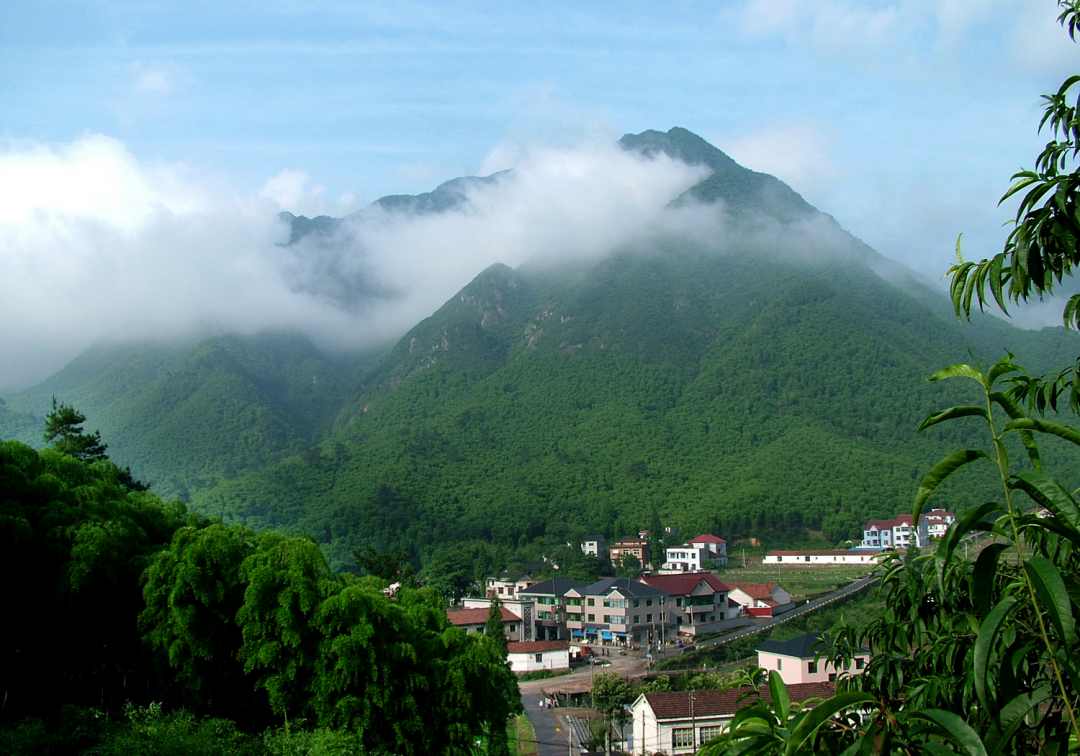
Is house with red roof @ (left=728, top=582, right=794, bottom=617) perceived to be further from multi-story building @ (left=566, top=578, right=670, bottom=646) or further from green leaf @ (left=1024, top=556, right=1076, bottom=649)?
green leaf @ (left=1024, top=556, right=1076, bottom=649)

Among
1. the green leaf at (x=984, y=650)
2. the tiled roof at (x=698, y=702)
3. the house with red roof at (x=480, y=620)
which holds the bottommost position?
the tiled roof at (x=698, y=702)

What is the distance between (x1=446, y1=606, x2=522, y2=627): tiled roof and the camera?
119ft

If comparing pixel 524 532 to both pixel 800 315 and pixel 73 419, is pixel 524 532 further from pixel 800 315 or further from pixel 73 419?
pixel 800 315

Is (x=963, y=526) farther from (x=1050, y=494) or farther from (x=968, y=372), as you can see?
(x=968, y=372)

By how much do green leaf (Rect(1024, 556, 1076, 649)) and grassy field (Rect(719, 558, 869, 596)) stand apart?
43356mm

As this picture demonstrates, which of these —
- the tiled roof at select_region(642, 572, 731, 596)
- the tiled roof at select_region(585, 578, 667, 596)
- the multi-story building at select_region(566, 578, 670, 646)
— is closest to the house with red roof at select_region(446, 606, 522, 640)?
the multi-story building at select_region(566, 578, 670, 646)

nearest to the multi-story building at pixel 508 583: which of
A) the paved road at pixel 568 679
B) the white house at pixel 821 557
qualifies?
the paved road at pixel 568 679

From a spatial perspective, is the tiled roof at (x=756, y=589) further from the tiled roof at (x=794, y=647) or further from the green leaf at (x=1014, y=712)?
the green leaf at (x=1014, y=712)

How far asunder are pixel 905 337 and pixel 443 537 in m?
65.0

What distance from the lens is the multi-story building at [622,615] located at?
39.2 meters

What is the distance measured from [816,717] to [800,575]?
51483 millimetres

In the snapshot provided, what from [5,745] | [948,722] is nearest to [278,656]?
[5,745]

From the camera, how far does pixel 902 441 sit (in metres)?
76.2

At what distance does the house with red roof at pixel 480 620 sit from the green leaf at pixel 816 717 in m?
34.5
